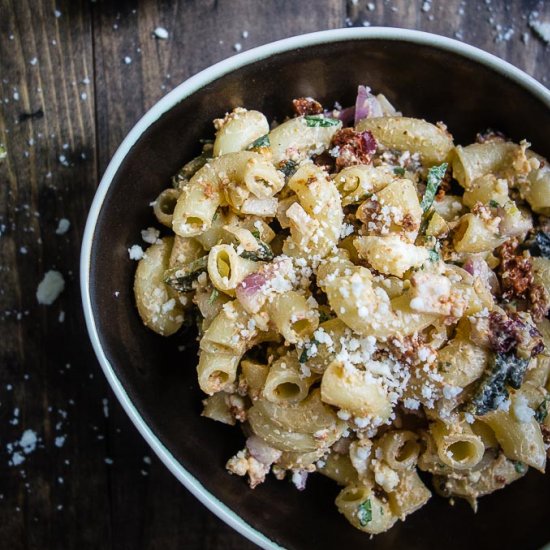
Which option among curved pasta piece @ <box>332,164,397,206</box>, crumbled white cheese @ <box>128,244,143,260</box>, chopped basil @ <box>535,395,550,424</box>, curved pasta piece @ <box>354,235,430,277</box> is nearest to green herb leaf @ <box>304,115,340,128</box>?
curved pasta piece @ <box>332,164,397,206</box>

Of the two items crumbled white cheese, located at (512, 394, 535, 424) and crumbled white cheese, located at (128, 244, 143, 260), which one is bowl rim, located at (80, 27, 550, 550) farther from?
crumbled white cheese, located at (512, 394, 535, 424)

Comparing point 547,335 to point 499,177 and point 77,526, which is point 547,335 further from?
point 77,526

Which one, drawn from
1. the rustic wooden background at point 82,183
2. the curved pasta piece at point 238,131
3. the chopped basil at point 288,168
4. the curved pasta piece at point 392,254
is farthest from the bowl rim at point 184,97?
the curved pasta piece at point 392,254

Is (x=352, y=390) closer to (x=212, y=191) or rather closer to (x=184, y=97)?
(x=212, y=191)

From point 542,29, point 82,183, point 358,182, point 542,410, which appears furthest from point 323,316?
point 542,29

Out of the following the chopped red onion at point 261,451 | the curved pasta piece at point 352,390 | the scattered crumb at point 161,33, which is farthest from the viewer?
the scattered crumb at point 161,33

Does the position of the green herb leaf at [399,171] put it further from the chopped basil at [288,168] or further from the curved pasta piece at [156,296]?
the curved pasta piece at [156,296]

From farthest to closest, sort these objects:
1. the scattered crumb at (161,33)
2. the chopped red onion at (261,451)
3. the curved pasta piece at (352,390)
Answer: the scattered crumb at (161,33) → the chopped red onion at (261,451) → the curved pasta piece at (352,390)
